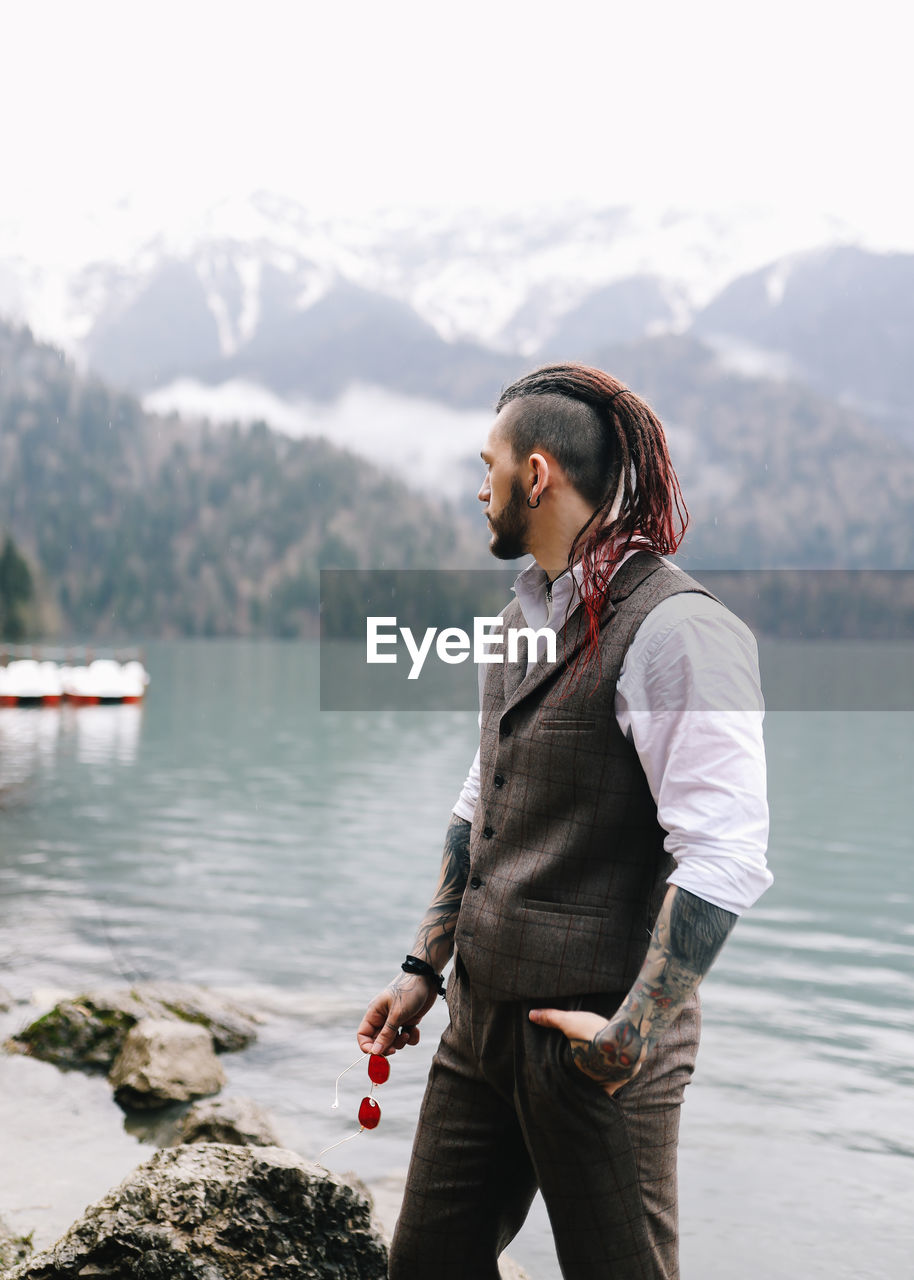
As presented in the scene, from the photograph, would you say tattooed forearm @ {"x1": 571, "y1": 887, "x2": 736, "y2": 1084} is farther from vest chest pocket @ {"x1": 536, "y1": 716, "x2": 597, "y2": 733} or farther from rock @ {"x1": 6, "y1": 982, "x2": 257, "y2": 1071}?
rock @ {"x1": 6, "y1": 982, "x2": 257, "y2": 1071}

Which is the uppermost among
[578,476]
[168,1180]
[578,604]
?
[578,476]

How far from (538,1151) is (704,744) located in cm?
86

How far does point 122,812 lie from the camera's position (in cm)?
3011

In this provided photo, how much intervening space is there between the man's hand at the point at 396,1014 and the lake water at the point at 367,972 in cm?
400

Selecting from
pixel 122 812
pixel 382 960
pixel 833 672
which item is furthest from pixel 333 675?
pixel 382 960

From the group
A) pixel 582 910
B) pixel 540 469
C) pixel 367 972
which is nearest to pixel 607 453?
pixel 540 469

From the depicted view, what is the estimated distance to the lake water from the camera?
767cm

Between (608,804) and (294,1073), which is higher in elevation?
(608,804)

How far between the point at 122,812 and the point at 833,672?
422ft

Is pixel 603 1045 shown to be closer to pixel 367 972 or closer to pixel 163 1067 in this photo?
pixel 163 1067

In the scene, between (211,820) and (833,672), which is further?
(833,672)

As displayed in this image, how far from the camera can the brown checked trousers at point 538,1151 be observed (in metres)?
2.27

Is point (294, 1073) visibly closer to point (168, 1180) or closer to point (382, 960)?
point (382, 960)

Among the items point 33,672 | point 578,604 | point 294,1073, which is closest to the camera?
point 578,604
